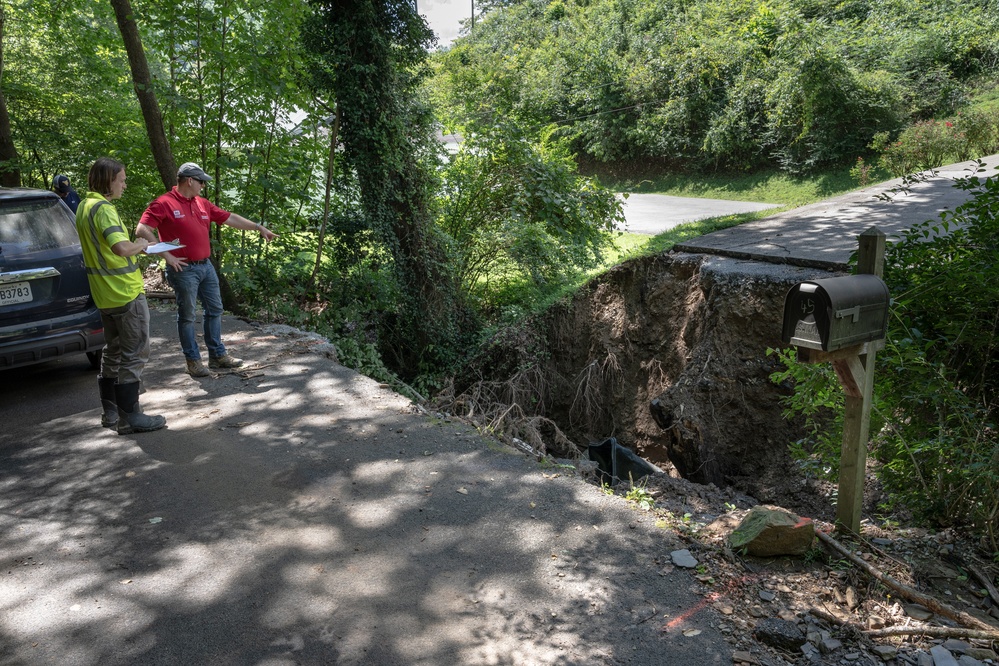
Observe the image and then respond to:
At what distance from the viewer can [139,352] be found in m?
5.74

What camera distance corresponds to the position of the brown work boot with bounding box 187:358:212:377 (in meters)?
7.18

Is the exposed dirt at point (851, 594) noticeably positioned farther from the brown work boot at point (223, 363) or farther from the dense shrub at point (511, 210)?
the dense shrub at point (511, 210)

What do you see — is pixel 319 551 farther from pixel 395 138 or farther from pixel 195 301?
pixel 395 138

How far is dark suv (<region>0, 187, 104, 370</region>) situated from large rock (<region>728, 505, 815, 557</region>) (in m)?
5.81

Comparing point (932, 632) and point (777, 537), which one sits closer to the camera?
point (932, 632)

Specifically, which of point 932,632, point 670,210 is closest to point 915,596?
point 932,632

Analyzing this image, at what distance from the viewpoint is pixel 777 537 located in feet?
13.0

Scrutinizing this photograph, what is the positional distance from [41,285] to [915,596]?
7049 mm

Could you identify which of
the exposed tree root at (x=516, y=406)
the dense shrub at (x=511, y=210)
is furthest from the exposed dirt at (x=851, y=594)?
Answer: the dense shrub at (x=511, y=210)

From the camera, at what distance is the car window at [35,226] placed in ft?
21.0

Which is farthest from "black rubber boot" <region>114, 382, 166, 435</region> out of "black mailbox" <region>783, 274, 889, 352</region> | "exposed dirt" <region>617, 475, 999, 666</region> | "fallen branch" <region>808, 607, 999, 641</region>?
"fallen branch" <region>808, 607, 999, 641</region>

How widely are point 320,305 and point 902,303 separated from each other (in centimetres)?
846

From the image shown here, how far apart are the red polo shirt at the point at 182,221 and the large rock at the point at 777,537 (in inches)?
205

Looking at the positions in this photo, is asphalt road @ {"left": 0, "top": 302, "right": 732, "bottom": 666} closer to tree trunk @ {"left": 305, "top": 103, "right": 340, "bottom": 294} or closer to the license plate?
the license plate
